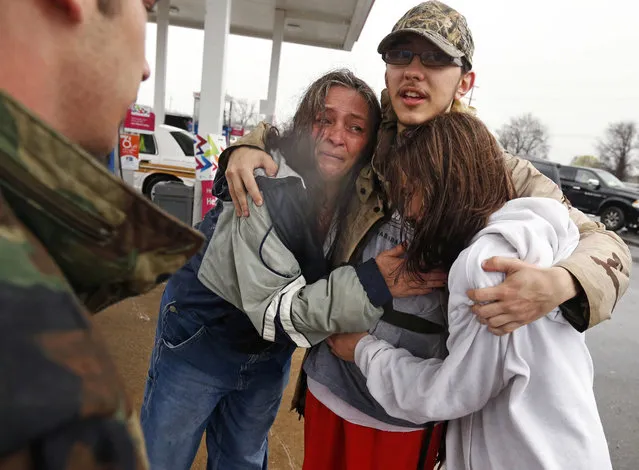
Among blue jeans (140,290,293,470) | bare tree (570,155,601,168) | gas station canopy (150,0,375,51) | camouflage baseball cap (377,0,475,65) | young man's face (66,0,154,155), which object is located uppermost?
gas station canopy (150,0,375,51)

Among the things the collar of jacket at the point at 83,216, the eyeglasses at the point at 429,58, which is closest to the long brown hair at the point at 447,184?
the eyeglasses at the point at 429,58

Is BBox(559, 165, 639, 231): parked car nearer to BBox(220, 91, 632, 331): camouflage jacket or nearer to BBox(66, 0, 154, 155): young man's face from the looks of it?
BBox(220, 91, 632, 331): camouflage jacket

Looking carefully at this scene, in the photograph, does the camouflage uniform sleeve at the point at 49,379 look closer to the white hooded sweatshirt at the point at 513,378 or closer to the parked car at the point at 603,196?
the white hooded sweatshirt at the point at 513,378

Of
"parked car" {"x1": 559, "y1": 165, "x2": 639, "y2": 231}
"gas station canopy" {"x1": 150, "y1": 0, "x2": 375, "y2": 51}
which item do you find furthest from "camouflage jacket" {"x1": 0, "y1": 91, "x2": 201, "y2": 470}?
"parked car" {"x1": 559, "y1": 165, "x2": 639, "y2": 231}

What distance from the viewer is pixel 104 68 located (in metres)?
0.68

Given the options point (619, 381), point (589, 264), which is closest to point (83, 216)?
point (589, 264)

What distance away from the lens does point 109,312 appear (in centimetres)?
437

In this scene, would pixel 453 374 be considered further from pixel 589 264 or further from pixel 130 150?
pixel 130 150

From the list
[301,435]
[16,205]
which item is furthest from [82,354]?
[301,435]

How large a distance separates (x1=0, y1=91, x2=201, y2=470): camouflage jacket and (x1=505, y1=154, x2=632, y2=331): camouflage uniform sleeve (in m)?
1.09

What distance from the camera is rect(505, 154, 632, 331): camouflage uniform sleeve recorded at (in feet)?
3.83

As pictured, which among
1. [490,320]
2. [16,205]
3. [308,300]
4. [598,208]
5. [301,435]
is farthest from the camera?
[598,208]

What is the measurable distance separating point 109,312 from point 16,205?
4246 millimetres

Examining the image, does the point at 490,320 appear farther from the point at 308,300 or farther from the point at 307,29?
the point at 307,29
